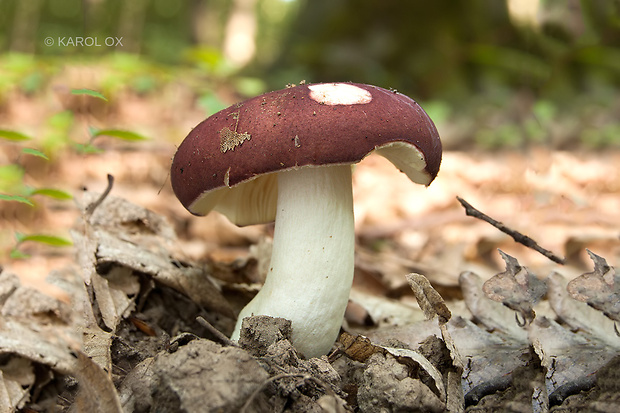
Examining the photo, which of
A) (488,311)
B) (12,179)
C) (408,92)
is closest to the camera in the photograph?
(488,311)

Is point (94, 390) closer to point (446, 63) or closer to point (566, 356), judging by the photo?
point (566, 356)

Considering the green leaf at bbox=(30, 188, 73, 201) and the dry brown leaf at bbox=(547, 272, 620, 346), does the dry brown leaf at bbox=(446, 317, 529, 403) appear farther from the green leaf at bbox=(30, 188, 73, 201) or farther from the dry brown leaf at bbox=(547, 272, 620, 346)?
the green leaf at bbox=(30, 188, 73, 201)

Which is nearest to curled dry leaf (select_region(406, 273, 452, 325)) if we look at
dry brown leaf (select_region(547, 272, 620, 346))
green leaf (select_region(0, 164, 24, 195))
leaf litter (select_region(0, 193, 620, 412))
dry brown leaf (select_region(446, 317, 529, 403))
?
leaf litter (select_region(0, 193, 620, 412))

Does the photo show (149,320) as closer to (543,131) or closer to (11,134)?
(11,134)

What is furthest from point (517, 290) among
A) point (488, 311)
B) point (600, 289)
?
point (488, 311)

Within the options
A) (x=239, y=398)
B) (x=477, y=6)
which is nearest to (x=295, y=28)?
(x=477, y=6)

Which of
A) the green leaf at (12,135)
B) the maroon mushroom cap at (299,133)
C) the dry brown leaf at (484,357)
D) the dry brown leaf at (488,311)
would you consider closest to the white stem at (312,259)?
the maroon mushroom cap at (299,133)
